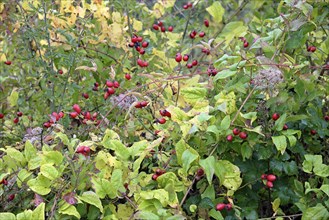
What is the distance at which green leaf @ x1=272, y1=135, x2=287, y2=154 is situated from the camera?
190 cm

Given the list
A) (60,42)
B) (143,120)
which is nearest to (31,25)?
(60,42)

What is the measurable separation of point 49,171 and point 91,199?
151 mm

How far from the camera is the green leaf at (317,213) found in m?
1.93

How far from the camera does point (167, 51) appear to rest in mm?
3246

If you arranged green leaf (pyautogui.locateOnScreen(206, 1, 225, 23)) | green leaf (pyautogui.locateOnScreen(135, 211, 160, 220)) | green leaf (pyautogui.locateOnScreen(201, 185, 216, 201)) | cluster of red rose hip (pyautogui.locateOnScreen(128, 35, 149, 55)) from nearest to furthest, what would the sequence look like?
green leaf (pyautogui.locateOnScreen(135, 211, 160, 220))
green leaf (pyautogui.locateOnScreen(201, 185, 216, 201))
cluster of red rose hip (pyautogui.locateOnScreen(128, 35, 149, 55))
green leaf (pyautogui.locateOnScreen(206, 1, 225, 23))

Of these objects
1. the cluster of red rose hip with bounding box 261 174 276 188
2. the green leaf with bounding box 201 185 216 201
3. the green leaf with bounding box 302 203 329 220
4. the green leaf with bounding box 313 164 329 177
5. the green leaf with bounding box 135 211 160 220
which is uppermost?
the green leaf with bounding box 135 211 160 220

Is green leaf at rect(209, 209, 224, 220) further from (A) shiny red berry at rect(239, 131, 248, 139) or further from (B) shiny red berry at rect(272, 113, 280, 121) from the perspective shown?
(B) shiny red berry at rect(272, 113, 280, 121)

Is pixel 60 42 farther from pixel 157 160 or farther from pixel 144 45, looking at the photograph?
pixel 157 160

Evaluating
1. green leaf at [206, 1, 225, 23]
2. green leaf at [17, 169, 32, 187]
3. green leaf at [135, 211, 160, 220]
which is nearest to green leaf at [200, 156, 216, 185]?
green leaf at [135, 211, 160, 220]

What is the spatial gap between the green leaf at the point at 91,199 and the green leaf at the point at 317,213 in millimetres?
699

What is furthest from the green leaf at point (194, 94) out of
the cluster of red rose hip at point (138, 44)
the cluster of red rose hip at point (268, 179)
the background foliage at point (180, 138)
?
the cluster of red rose hip at point (138, 44)

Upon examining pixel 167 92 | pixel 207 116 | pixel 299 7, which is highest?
pixel 299 7

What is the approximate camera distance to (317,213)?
1936 millimetres

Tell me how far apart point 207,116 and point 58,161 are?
48 centimetres
